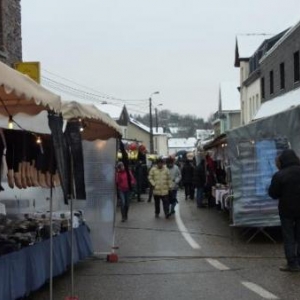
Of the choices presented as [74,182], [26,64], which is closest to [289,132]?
[26,64]

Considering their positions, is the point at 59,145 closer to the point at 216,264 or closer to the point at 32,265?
the point at 32,265

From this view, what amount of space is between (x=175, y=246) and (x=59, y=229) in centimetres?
Answer: 376

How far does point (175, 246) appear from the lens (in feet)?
39.5

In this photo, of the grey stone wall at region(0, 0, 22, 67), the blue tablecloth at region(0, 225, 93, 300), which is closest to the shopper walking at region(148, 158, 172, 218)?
the grey stone wall at region(0, 0, 22, 67)

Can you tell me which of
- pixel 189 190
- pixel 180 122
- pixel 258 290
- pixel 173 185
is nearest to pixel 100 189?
pixel 258 290

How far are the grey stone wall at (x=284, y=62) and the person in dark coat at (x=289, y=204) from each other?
17.8 meters

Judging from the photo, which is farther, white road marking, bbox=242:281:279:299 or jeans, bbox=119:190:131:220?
jeans, bbox=119:190:131:220

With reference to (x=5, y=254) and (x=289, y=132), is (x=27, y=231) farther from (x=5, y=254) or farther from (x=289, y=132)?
(x=289, y=132)

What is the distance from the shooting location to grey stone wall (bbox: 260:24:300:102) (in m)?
27.2

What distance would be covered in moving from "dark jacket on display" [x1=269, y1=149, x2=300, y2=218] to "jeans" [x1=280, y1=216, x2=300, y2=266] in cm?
12

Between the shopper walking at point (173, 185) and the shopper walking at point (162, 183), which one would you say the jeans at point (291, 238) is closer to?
the shopper walking at point (162, 183)

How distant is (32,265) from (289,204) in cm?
394

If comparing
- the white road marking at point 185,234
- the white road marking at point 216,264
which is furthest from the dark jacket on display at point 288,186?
the white road marking at point 185,234

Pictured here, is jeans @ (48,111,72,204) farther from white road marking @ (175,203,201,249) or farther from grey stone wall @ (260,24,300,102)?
grey stone wall @ (260,24,300,102)
